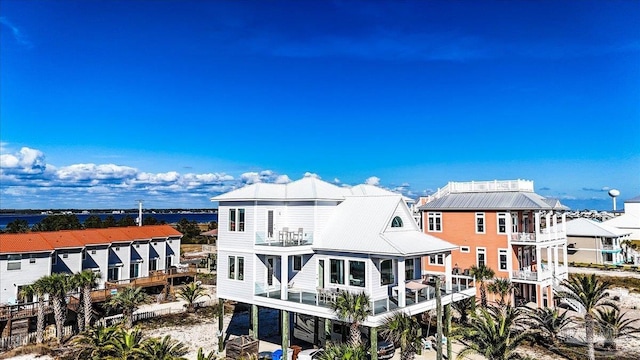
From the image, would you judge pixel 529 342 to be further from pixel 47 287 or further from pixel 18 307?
pixel 18 307

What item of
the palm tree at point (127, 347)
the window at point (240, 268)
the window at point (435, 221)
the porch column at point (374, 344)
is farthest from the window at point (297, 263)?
the window at point (435, 221)

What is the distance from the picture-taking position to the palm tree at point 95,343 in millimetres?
16781

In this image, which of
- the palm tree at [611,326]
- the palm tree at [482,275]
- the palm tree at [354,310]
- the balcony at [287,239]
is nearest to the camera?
the palm tree at [354,310]

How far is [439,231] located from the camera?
35.8 metres

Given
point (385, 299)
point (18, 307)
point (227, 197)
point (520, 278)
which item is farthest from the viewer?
point (520, 278)

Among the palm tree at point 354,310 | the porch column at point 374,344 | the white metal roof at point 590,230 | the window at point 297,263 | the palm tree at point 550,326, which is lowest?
the palm tree at point 550,326

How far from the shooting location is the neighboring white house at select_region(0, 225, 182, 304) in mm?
27922

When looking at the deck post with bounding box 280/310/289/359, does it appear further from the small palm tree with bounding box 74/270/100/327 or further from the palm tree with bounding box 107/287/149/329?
the small palm tree with bounding box 74/270/100/327

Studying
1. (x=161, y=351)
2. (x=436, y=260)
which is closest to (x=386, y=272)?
(x=161, y=351)

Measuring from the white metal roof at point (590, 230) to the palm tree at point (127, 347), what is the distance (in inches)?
1828

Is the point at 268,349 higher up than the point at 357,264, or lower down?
lower down

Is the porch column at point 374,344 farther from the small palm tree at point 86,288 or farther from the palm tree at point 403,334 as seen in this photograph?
the small palm tree at point 86,288

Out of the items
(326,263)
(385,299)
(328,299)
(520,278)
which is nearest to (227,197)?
(326,263)

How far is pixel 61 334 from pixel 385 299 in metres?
18.6
